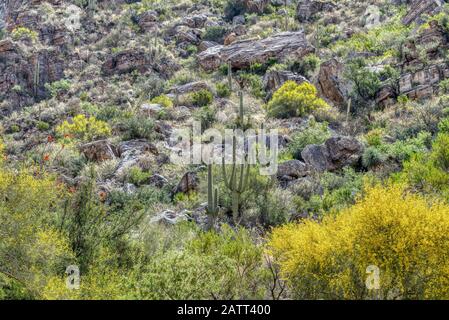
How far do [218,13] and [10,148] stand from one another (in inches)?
844

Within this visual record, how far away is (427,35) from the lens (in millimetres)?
23672

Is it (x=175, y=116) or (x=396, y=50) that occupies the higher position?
(x=396, y=50)

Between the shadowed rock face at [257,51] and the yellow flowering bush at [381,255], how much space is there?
21657mm

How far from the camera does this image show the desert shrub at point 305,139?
671 inches

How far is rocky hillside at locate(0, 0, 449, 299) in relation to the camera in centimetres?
806

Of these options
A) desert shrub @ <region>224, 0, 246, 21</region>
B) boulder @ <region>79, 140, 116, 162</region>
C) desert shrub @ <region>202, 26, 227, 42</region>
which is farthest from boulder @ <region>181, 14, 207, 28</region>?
boulder @ <region>79, 140, 116, 162</region>

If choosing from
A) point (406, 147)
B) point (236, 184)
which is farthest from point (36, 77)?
point (406, 147)

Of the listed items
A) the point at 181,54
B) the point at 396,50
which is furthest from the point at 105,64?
the point at 396,50

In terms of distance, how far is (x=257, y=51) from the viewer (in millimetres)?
28188

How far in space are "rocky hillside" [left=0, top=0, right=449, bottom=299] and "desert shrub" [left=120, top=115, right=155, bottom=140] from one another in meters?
0.06

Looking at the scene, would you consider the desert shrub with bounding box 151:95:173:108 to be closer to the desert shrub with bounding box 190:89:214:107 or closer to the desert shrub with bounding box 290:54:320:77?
the desert shrub with bounding box 190:89:214:107

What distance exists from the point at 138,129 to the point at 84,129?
9.71 feet

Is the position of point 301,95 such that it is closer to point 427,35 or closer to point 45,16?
point 427,35

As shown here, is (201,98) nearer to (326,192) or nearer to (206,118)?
(206,118)
